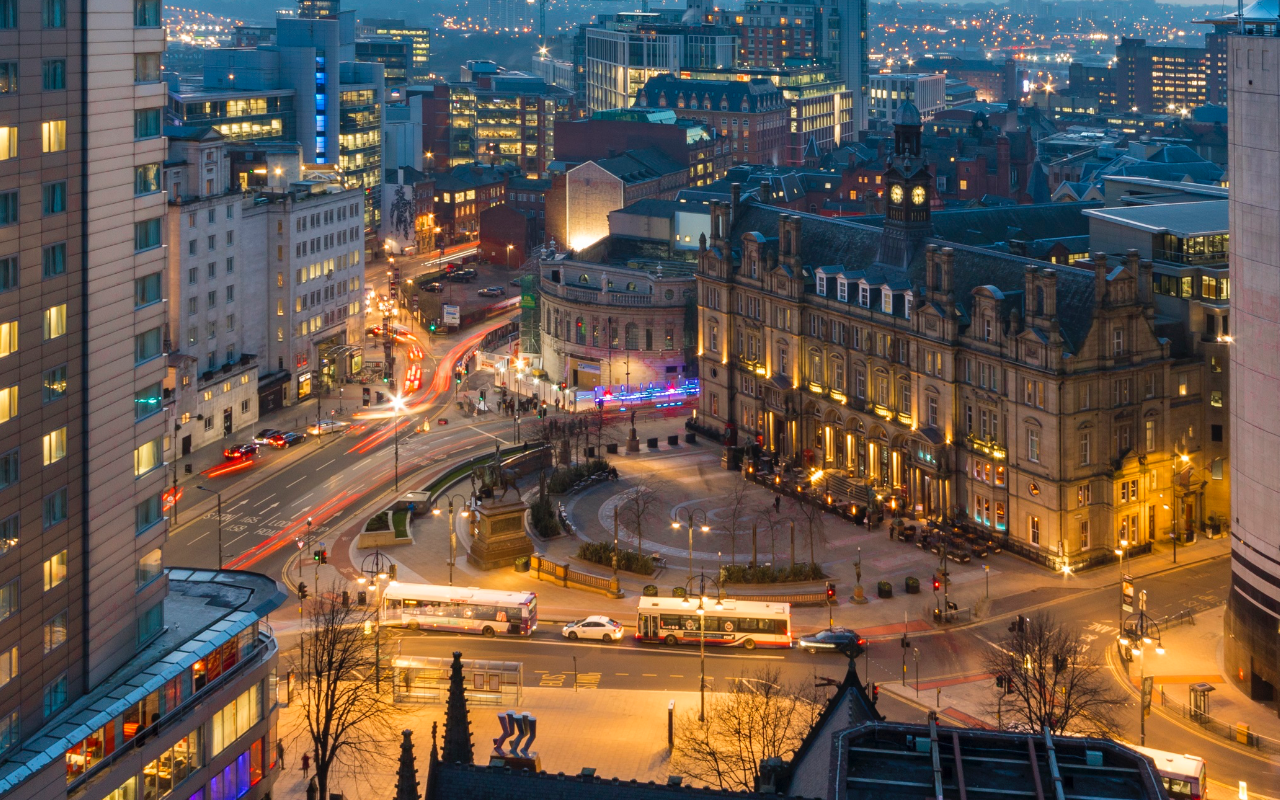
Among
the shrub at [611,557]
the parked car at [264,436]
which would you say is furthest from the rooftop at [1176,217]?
the parked car at [264,436]

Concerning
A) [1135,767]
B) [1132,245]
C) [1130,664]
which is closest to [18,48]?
[1135,767]

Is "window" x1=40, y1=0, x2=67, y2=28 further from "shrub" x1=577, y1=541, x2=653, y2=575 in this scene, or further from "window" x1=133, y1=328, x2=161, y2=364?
"shrub" x1=577, y1=541, x2=653, y2=575

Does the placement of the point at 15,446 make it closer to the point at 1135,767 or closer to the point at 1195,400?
the point at 1135,767

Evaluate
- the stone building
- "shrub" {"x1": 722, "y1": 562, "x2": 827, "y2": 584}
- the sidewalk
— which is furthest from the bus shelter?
the stone building

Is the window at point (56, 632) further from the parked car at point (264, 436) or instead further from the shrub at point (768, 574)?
the parked car at point (264, 436)

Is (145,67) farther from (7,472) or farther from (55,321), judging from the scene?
(7,472)

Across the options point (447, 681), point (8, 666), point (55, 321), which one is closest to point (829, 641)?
point (447, 681)
